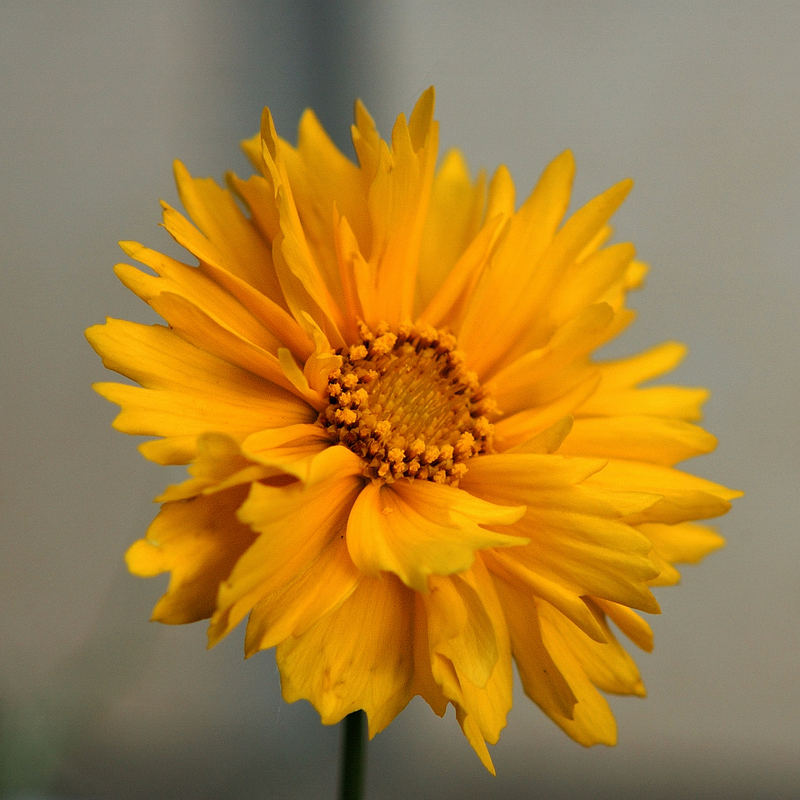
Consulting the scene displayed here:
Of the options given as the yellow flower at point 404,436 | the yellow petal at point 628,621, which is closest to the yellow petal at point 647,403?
the yellow flower at point 404,436

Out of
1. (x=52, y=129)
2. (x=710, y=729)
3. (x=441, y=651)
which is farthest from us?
(x=710, y=729)

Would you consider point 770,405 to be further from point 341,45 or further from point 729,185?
point 341,45

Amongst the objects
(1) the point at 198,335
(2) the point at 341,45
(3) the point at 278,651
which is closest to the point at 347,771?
(3) the point at 278,651

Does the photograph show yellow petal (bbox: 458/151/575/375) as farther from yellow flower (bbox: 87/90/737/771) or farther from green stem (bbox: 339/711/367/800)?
A: green stem (bbox: 339/711/367/800)

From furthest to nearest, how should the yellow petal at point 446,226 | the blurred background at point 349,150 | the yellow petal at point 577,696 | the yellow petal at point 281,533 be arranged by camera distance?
the blurred background at point 349,150, the yellow petal at point 446,226, the yellow petal at point 577,696, the yellow petal at point 281,533

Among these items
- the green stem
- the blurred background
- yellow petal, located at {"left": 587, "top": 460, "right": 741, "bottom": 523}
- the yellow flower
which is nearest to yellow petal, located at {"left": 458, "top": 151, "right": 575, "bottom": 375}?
the yellow flower

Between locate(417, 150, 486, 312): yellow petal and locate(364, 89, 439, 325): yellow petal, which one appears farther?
locate(417, 150, 486, 312): yellow petal

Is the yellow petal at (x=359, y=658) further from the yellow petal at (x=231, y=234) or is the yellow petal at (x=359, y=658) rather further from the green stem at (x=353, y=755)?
the yellow petal at (x=231, y=234)
